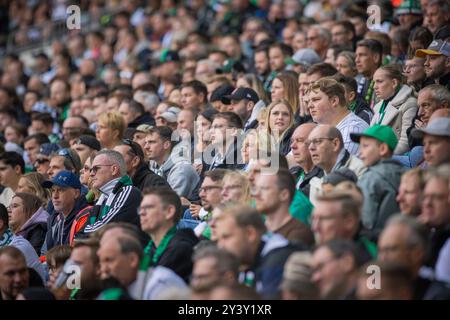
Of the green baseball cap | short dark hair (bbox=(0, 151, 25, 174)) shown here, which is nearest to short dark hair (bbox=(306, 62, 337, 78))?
the green baseball cap

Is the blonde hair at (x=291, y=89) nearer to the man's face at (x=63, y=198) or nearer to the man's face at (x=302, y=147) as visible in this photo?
the man's face at (x=302, y=147)

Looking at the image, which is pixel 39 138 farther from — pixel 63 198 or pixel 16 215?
pixel 63 198

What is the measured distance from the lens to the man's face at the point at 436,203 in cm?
693

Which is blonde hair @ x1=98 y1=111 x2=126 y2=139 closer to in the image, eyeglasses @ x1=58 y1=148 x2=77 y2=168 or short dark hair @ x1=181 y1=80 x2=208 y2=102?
eyeglasses @ x1=58 y1=148 x2=77 y2=168

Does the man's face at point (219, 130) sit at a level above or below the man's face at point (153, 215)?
above

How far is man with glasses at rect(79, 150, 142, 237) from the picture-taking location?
9688 millimetres

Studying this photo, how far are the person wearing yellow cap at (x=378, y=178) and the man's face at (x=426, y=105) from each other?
4.08 feet

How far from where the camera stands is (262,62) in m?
14.0

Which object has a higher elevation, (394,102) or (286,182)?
(394,102)

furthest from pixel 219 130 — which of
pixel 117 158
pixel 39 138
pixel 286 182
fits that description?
pixel 39 138

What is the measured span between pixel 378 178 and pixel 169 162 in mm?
3656

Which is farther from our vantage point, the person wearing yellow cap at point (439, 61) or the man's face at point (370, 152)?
the person wearing yellow cap at point (439, 61)

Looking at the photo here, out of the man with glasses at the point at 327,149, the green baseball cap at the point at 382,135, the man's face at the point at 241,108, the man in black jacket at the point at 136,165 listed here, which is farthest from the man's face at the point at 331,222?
the man's face at the point at 241,108

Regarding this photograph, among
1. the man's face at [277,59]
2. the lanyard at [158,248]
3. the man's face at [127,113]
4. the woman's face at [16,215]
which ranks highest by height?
the man's face at [277,59]
